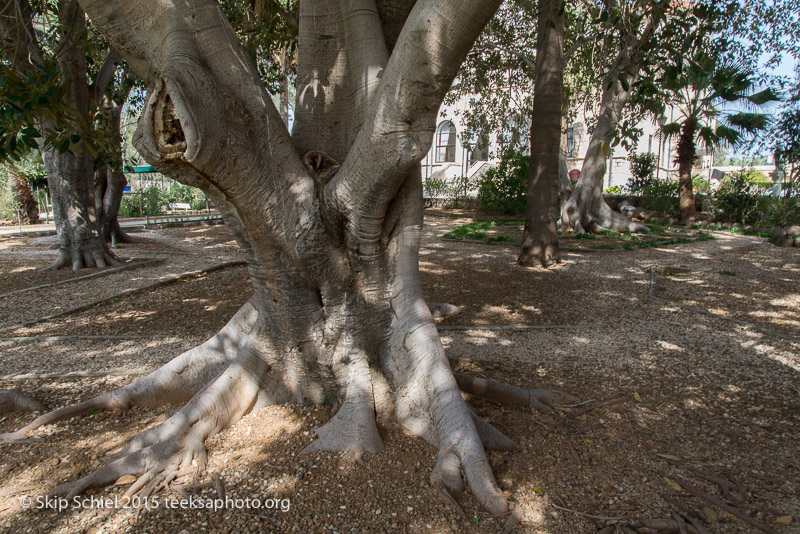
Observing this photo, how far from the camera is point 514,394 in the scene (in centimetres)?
333

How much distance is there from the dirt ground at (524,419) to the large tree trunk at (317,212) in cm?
16

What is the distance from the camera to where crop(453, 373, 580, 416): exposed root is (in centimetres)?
330

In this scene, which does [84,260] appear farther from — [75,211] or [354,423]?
[354,423]

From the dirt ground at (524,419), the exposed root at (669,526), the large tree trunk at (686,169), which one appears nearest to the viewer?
the exposed root at (669,526)

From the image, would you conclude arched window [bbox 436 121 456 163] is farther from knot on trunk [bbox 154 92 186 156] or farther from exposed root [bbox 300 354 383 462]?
knot on trunk [bbox 154 92 186 156]

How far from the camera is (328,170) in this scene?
2.98 m

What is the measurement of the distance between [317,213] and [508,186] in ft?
49.7

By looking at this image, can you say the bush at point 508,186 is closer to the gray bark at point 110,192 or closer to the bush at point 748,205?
the bush at point 748,205

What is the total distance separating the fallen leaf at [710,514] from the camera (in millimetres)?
2221

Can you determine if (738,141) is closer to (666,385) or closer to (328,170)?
(666,385)

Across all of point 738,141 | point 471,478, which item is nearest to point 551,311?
point 471,478

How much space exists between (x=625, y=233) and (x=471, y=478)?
42.2 ft

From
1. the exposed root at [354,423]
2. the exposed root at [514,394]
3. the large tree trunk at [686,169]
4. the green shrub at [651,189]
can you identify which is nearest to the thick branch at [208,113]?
the exposed root at [354,423]

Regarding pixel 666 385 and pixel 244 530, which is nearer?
pixel 244 530
